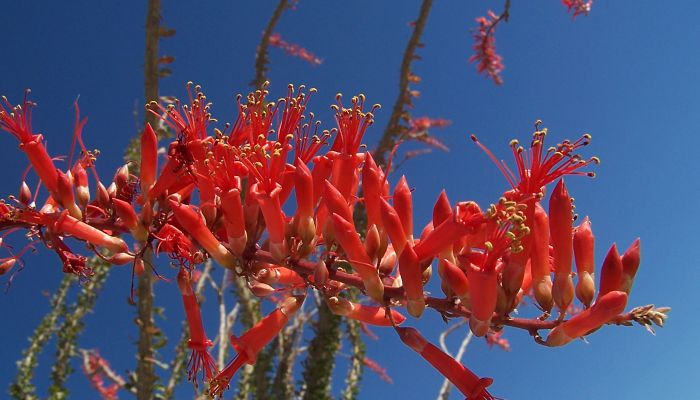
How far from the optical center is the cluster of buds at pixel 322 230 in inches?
54.8

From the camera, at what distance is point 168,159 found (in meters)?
1.75

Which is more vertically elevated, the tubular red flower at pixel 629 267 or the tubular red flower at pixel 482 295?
the tubular red flower at pixel 629 267

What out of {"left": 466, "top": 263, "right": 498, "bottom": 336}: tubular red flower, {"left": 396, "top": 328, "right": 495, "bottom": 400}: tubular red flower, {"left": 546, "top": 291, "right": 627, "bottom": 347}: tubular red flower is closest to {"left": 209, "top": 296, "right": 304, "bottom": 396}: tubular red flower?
{"left": 396, "top": 328, "right": 495, "bottom": 400}: tubular red flower

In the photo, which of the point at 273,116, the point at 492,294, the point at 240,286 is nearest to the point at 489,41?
the point at 240,286

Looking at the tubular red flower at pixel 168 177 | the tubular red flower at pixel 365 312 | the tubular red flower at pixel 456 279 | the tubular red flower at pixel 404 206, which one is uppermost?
the tubular red flower at pixel 168 177

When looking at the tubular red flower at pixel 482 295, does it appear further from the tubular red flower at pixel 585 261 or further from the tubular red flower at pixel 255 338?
the tubular red flower at pixel 255 338

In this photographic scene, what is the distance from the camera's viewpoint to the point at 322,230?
1.64 meters

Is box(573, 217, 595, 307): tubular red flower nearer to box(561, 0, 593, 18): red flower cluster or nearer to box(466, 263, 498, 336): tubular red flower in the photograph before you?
box(466, 263, 498, 336): tubular red flower

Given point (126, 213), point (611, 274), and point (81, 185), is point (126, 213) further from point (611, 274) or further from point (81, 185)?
point (611, 274)

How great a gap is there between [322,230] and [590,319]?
688 mm

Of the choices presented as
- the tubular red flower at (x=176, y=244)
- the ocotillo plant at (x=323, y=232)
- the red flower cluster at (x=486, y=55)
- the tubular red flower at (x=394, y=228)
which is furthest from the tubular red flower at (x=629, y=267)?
the red flower cluster at (x=486, y=55)

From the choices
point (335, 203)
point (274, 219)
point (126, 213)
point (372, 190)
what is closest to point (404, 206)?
point (372, 190)

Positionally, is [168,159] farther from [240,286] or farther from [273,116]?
[240,286]

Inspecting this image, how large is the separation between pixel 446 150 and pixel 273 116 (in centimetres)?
675
